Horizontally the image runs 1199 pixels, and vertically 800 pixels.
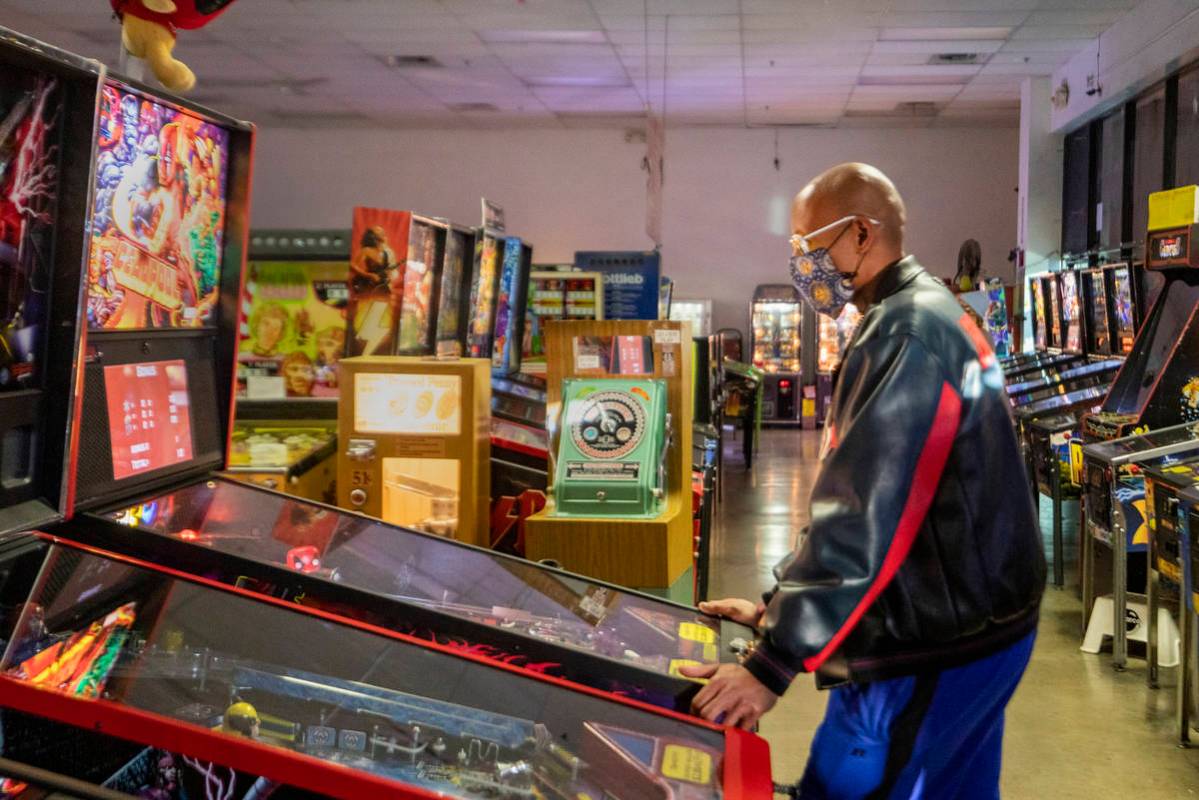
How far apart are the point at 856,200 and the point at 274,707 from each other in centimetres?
121

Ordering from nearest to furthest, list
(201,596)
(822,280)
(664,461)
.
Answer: (201,596) → (822,280) → (664,461)

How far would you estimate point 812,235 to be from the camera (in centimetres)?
201

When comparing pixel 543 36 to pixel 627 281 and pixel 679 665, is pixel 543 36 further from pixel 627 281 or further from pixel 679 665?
pixel 679 665

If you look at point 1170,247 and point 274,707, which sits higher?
point 1170,247

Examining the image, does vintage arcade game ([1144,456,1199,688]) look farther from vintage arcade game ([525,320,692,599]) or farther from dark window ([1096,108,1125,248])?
dark window ([1096,108,1125,248])

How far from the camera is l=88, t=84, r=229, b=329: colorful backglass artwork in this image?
6.56 feet

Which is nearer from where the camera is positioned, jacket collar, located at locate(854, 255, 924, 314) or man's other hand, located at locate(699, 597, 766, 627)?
jacket collar, located at locate(854, 255, 924, 314)

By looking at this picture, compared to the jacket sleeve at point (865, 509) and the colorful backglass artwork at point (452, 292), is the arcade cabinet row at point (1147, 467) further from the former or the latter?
the colorful backglass artwork at point (452, 292)

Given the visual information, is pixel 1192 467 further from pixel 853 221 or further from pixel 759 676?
pixel 759 676

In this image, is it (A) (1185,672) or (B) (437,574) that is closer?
(B) (437,574)

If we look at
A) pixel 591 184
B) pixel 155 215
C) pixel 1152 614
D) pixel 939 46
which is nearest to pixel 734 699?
pixel 155 215

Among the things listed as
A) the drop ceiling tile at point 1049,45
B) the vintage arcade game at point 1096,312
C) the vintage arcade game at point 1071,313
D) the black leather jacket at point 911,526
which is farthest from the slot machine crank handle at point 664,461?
the drop ceiling tile at point 1049,45

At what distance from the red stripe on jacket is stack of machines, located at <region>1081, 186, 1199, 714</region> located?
232 cm

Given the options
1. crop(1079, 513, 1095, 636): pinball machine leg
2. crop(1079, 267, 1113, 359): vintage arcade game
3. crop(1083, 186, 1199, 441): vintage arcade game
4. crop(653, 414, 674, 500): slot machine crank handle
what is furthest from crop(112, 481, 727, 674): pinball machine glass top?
crop(1079, 267, 1113, 359): vintage arcade game
